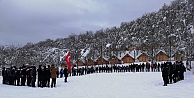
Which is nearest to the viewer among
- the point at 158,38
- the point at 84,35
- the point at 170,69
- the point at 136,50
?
the point at 170,69

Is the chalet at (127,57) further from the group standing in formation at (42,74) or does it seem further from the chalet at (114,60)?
the group standing in formation at (42,74)

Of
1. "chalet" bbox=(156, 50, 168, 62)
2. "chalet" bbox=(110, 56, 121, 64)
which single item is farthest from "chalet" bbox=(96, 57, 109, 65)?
"chalet" bbox=(156, 50, 168, 62)

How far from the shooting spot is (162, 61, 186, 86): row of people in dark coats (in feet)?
61.4

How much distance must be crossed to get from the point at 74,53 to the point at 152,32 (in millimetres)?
29008

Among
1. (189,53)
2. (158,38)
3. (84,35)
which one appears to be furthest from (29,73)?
(84,35)

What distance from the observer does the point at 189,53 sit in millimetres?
34094

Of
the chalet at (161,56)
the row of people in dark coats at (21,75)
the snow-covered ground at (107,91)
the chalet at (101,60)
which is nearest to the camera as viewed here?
the snow-covered ground at (107,91)

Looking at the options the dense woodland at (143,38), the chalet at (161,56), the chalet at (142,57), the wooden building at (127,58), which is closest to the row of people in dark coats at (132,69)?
the dense woodland at (143,38)

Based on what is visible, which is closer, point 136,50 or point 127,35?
point 136,50

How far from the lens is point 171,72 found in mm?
19922

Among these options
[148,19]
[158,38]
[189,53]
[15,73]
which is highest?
[148,19]

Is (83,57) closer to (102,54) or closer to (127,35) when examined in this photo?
(102,54)

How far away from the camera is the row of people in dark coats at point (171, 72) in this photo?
18.7 m

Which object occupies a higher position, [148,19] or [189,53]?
[148,19]
